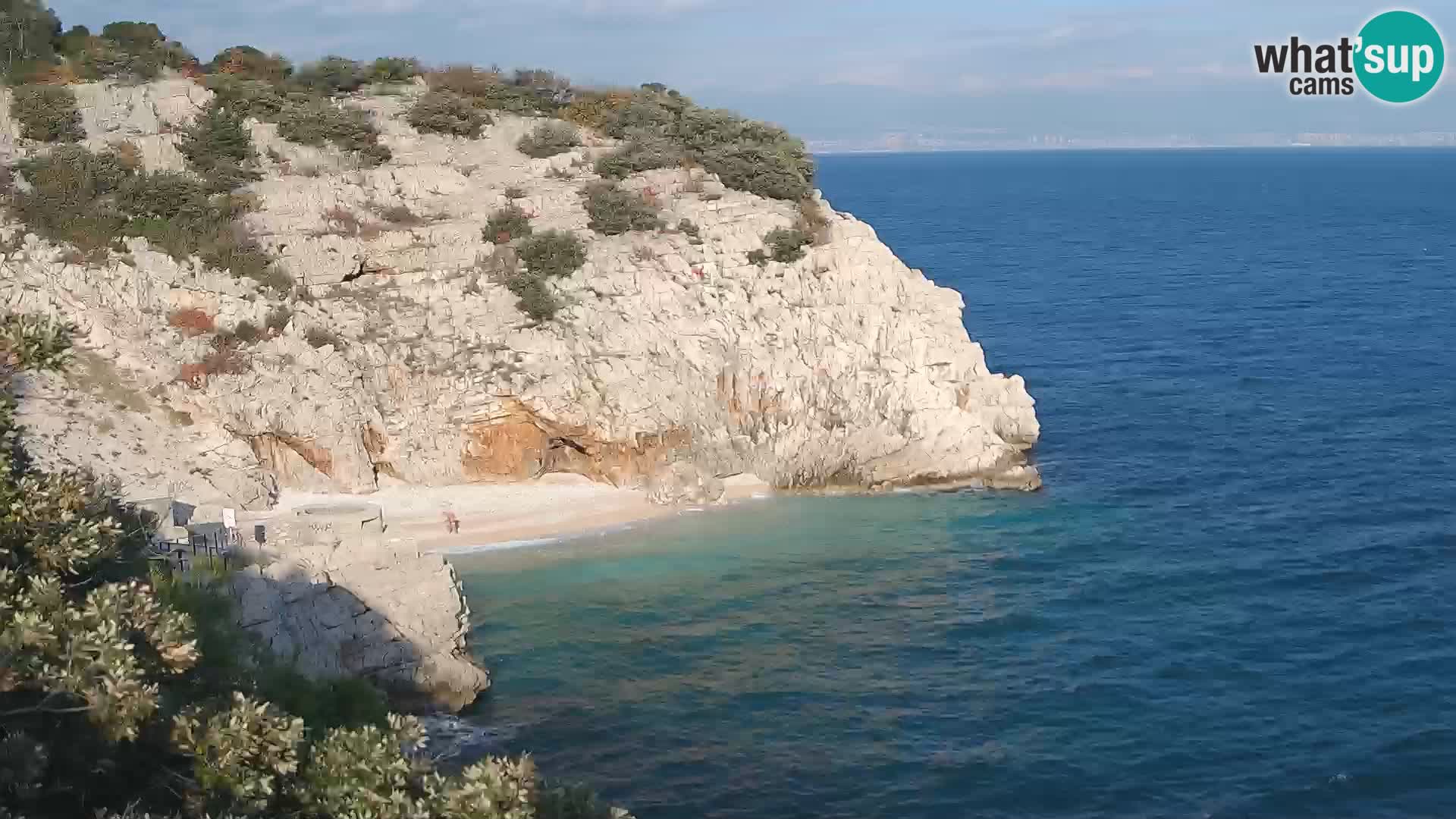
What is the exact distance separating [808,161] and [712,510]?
59.6 feet

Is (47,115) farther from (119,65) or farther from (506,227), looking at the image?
(506,227)

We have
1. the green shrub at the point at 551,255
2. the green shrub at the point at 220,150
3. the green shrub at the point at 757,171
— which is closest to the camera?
the green shrub at the point at 551,255

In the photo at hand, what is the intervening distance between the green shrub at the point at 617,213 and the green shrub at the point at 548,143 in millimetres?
4108

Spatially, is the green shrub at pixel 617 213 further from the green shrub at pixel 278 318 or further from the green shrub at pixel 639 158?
the green shrub at pixel 278 318

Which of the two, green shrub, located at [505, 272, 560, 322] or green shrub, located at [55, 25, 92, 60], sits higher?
green shrub, located at [55, 25, 92, 60]

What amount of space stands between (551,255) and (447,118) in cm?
959

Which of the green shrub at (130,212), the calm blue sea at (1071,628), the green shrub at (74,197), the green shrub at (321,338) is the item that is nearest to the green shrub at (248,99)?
the green shrub at (130,212)

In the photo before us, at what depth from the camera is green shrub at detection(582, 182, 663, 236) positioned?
42594mm

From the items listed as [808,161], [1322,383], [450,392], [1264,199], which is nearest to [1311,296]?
[1322,383]

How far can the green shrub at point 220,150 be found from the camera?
4222 cm

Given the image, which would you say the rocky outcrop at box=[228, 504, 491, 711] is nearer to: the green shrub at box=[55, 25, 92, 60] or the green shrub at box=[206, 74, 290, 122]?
the green shrub at box=[206, 74, 290, 122]

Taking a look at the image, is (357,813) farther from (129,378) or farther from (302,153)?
(302,153)

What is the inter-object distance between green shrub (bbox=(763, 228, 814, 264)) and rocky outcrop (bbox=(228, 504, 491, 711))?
19912 mm

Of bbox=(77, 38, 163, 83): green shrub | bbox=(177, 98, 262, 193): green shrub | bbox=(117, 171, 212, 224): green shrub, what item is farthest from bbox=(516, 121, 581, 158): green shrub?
bbox=(77, 38, 163, 83): green shrub
